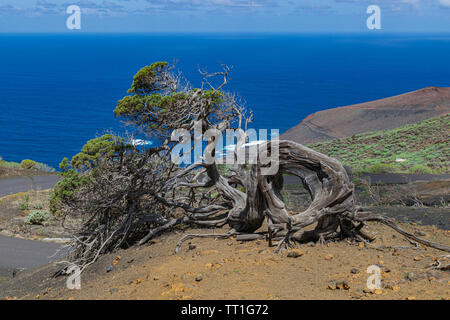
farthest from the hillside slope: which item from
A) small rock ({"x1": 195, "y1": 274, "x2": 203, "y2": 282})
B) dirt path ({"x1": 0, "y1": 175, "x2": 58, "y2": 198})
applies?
small rock ({"x1": 195, "y1": 274, "x2": 203, "y2": 282})

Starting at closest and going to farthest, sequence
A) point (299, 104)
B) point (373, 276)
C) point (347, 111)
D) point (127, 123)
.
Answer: point (373, 276) < point (127, 123) < point (347, 111) < point (299, 104)

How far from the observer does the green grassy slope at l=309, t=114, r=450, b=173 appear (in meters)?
25.6

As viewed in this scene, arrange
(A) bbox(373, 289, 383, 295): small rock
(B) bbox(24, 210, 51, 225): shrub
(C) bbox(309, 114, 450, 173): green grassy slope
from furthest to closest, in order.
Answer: (C) bbox(309, 114, 450, 173): green grassy slope
(B) bbox(24, 210, 51, 225): shrub
(A) bbox(373, 289, 383, 295): small rock

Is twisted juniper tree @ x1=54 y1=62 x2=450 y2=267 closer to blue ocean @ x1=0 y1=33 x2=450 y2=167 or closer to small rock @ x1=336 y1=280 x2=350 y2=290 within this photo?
small rock @ x1=336 y1=280 x2=350 y2=290

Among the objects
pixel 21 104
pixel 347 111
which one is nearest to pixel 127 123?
pixel 347 111

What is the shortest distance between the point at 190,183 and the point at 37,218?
37.4 ft

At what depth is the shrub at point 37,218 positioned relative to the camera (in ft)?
67.3

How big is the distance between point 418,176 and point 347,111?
92.1 feet

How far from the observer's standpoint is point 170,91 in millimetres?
11016

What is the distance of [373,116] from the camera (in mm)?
47062

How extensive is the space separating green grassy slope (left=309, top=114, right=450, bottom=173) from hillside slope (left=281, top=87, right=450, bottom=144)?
5663 millimetres

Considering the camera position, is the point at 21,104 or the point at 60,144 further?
the point at 21,104

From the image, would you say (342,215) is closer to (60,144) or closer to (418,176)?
(418,176)

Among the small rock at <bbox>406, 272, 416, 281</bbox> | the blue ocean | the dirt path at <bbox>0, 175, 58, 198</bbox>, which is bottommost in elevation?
the small rock at <bbox>406, 272, 416, 281</bbox>
